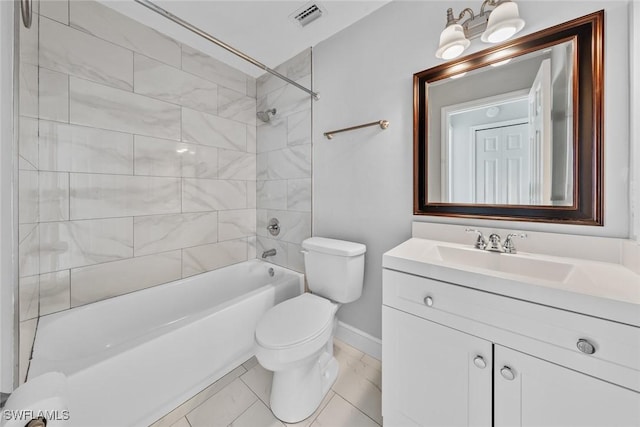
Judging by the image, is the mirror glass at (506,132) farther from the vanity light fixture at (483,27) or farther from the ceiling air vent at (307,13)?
the ceiling air vent at (307,13)

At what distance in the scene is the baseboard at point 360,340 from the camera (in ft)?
5.11

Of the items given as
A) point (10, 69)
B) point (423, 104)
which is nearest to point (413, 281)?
point (423, 104)

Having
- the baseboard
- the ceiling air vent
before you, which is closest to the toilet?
the baseboard

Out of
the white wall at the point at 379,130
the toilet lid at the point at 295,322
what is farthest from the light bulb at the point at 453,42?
the toilet lid at the point at 295,322

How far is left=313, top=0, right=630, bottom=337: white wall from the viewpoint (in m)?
0.92

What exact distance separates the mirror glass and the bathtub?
4.41 ft

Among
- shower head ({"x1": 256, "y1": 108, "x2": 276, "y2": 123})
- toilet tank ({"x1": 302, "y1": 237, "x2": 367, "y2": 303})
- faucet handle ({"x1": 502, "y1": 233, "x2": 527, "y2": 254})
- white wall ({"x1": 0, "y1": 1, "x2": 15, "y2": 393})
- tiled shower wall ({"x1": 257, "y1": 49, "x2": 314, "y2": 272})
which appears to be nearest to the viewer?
white wall ({"x1": 0, "y1": 1, "x2": 15, "y2": 393})

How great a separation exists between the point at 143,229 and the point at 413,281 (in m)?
1.83

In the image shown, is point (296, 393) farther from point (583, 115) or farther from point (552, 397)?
point (583, 115)

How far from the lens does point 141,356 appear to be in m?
1.05

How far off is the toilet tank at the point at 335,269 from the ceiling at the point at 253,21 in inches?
59.6

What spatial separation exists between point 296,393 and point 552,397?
3.26ft

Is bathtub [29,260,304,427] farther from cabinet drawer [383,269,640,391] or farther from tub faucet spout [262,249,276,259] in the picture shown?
cabinet drawer [383,269,640,391]

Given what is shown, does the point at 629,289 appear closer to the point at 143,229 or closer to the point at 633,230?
the point at 633,230
